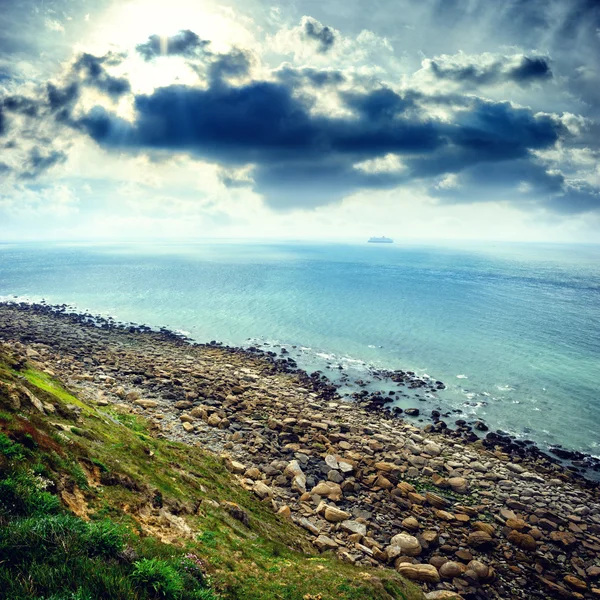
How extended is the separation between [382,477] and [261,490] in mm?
7808

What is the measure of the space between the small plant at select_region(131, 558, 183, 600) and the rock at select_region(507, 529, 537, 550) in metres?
18.2

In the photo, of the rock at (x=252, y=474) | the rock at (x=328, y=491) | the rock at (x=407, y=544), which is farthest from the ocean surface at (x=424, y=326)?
the rock at (x=252, y=474)

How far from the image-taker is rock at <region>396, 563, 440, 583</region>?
14797 mm

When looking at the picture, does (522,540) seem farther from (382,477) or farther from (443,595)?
(382,477)

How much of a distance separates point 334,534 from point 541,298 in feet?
335

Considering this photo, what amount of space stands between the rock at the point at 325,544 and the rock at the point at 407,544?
3.14m

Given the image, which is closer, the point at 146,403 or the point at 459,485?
the point at 459,485

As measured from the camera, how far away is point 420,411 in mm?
34656

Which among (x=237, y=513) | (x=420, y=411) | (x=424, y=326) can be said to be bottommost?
(x=420, y=411)

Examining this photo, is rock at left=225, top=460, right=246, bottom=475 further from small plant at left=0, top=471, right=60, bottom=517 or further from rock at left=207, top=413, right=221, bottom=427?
small plant at left=0, top=471, right=60, bottom=517

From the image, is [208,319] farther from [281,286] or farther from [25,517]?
[25,517]

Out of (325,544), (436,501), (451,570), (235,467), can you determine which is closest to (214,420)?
(235,467)

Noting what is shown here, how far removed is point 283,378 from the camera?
1578 inches

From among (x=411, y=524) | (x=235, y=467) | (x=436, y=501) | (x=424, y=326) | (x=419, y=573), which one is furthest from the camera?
(x=424, y=326)
